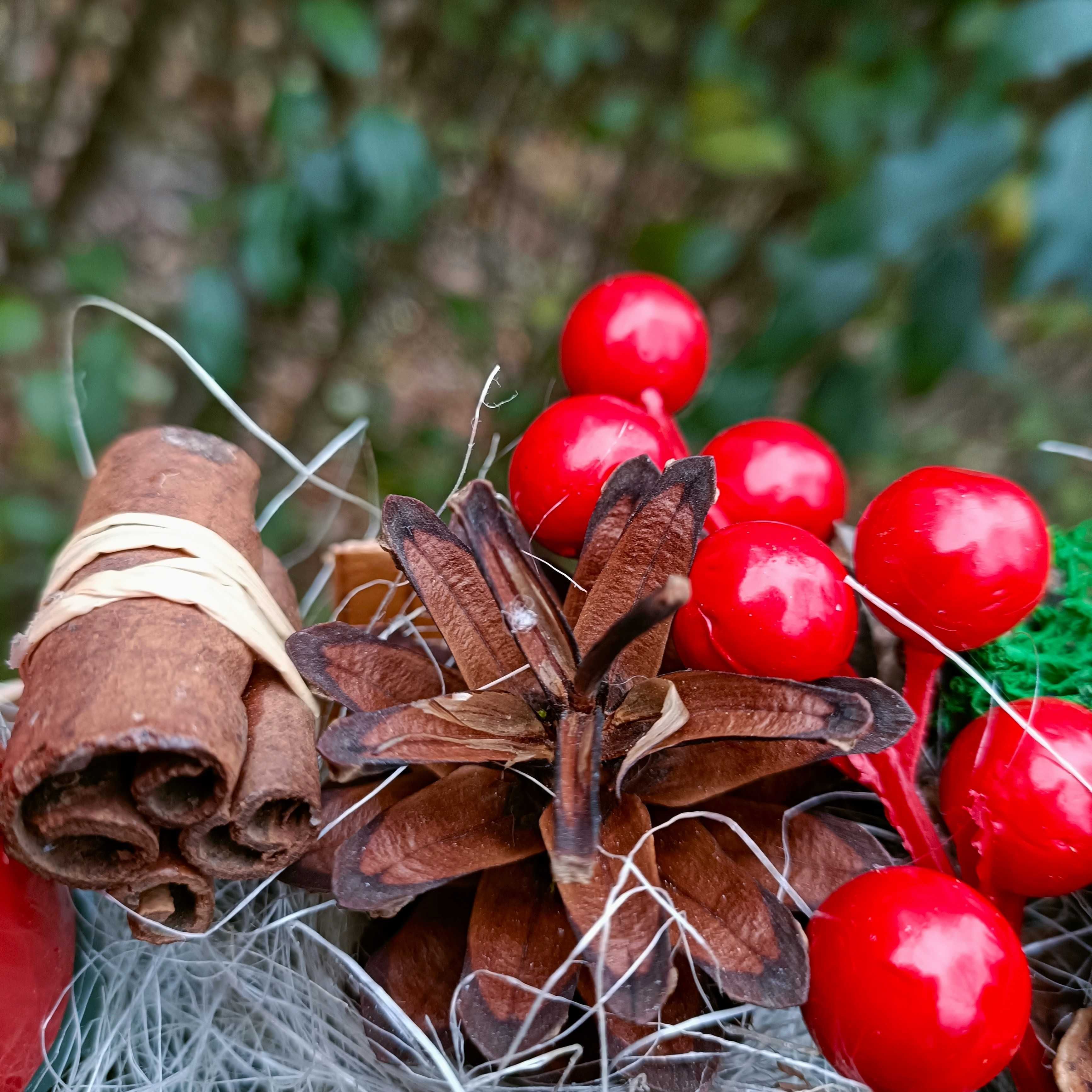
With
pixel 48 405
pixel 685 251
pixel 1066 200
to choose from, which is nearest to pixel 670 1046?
pixel 1066 200

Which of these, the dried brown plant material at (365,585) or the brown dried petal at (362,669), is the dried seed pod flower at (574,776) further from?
the dried brown plant material at (365,585)

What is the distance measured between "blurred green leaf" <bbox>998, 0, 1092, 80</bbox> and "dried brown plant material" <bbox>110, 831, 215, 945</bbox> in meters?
0.83

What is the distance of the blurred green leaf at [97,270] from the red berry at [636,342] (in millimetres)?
734

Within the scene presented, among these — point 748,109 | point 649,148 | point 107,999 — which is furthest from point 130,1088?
point 649,148

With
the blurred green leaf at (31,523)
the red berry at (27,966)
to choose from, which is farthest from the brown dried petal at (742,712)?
the blurred green leaf at (31,523)

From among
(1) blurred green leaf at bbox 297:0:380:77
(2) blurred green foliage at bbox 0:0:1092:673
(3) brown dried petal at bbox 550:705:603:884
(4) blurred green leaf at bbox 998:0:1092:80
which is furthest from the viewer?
(1) blurred green leaf at bbox 297:0:380:77

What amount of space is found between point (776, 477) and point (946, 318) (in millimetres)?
570

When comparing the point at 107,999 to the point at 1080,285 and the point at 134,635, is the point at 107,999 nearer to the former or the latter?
the point at 134,635

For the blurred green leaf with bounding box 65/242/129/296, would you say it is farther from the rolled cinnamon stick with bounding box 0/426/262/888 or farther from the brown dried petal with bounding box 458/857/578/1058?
A: the brown dried petal with bounding box 458/857/578/1058

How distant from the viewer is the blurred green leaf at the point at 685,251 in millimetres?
1037

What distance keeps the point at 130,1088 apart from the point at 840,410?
870mm

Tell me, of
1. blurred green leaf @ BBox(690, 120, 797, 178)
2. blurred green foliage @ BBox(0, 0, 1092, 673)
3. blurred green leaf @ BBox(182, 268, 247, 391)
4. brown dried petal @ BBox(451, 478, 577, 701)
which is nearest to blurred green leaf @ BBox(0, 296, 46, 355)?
blurred green foliage @ BBox(0, 0, 1092, 673)

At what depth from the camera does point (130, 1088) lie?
44cm

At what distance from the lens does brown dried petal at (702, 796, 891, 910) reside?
16.1 inches
